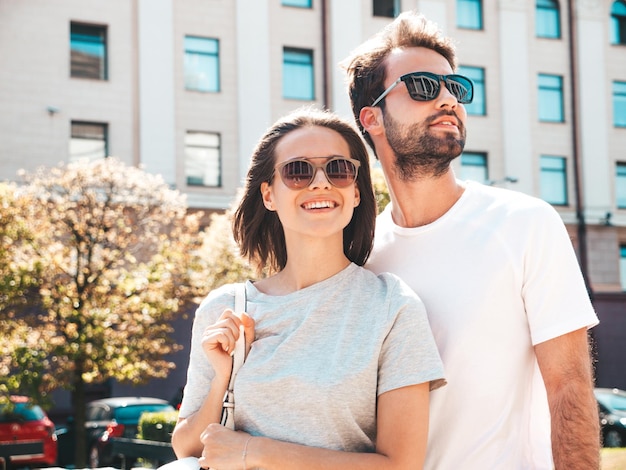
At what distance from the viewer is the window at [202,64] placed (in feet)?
88.7

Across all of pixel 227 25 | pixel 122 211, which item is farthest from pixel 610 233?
pixel 122 211

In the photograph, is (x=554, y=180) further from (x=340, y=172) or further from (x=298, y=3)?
(x=340, y=172)

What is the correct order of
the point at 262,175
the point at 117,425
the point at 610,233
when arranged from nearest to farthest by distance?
the point at 262,175 < the point at 117,425 < the point at 610,233

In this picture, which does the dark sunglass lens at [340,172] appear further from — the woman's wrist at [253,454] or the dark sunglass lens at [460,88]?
the woman's wrist at [253,454]

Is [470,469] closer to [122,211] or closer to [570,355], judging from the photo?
[570,355]

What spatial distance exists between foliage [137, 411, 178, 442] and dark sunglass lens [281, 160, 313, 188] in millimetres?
13620

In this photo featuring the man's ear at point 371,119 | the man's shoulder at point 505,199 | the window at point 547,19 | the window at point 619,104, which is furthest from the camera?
the window at point 619,104

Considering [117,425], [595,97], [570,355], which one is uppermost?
[595,97]

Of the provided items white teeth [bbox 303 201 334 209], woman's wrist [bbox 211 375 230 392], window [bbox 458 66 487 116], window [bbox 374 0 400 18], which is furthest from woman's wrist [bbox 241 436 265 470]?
window [bbox 458 66 487 116]

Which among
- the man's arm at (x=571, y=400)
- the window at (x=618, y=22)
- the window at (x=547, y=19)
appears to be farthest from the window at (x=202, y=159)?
the man's arm at (x=571, y=400)

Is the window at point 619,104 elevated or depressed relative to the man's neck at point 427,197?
elevated

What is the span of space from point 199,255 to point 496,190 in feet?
59.3

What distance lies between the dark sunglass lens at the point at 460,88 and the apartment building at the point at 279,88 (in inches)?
895

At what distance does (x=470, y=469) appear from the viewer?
2912mm
